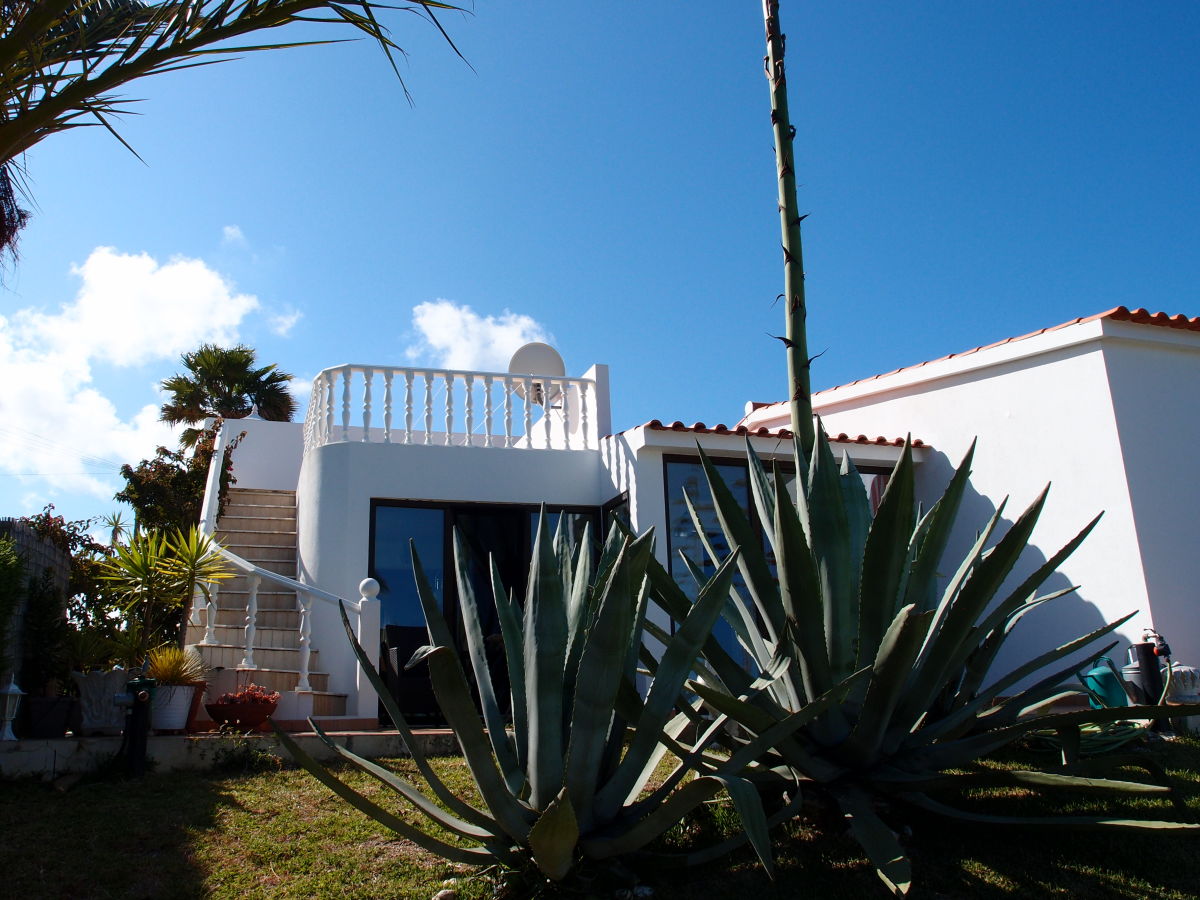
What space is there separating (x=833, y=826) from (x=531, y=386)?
7174 mm

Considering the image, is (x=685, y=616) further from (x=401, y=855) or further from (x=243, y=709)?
(x=243, y=709)

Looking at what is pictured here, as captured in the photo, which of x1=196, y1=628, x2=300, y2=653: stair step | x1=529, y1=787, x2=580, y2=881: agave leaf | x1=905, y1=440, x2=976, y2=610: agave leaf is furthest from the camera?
x1=196, y1=628, x2=300, y2=653: stair step

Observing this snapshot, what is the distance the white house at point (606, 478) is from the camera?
8.01m

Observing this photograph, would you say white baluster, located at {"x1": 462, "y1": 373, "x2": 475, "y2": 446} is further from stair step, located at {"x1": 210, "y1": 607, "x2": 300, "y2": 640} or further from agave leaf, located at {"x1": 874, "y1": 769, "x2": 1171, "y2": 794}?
agave leaf, located at {"x1": 874, "y1": 769, "x2": 1171, "y2": 794}

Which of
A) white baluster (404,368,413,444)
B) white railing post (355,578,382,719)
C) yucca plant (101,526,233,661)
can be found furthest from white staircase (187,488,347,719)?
white baluster (404,368,413,444)

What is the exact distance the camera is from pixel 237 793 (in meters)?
5.23

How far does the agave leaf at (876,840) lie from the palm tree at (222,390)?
15366mm

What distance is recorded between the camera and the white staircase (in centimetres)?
765

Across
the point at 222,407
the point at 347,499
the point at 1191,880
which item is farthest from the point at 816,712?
the point at 222,407

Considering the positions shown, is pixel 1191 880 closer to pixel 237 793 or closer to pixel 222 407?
pixel 237 793

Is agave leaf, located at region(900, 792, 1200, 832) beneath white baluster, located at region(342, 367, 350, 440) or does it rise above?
beneath

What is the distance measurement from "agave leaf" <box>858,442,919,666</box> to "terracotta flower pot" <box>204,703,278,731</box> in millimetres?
4653

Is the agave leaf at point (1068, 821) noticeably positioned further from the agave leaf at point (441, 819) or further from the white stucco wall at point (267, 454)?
the white stucco wall at point (267, 454)

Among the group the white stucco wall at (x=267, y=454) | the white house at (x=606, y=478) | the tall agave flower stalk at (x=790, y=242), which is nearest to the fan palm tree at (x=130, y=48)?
the tall agave flower stalk at (x=790, y=242)
